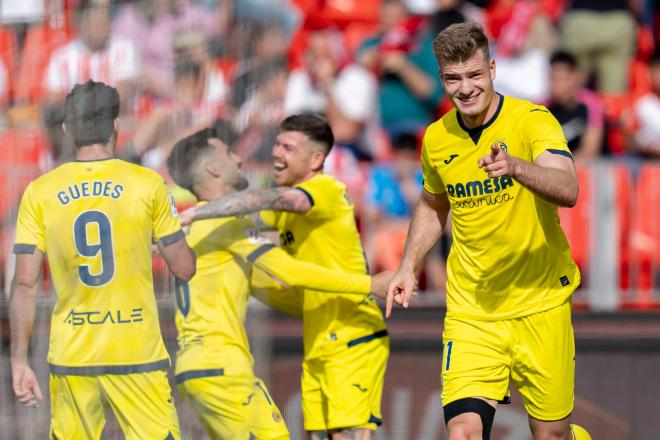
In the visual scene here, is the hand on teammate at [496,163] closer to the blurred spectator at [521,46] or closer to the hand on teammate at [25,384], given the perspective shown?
the hand on teammate at [25,384]

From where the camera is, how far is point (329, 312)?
6852 millimetres

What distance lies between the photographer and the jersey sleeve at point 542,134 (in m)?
5.37

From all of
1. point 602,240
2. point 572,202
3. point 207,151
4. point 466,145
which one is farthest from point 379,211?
point 572,202

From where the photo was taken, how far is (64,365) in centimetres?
559

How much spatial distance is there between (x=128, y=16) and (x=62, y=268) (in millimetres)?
1570

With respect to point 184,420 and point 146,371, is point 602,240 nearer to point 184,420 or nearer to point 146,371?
point 184,420

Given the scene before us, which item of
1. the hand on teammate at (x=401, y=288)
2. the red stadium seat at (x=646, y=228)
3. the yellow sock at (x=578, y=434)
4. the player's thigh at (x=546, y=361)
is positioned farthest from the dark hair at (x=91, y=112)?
the red stadium seat at (x=646, y=228)

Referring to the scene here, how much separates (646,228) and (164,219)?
514cm

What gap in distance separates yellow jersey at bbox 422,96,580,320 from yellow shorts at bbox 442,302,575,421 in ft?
0.21

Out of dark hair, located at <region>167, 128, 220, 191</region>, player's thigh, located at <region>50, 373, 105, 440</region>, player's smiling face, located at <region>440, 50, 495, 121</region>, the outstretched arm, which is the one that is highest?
player's smiling face, located at <region>440, 50, 495, 121</region>

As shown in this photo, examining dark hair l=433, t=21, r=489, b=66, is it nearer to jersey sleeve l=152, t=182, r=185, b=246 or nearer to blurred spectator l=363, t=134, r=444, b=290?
jersey sleeve l=152, t=182, r=185, b=246

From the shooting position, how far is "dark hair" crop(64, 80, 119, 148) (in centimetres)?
564

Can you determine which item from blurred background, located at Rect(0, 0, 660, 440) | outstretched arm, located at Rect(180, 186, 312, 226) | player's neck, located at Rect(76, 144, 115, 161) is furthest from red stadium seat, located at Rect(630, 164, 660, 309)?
player's neck, located at Rect(76, 144, 115, 161)

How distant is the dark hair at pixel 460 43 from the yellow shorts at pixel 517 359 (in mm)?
1270
